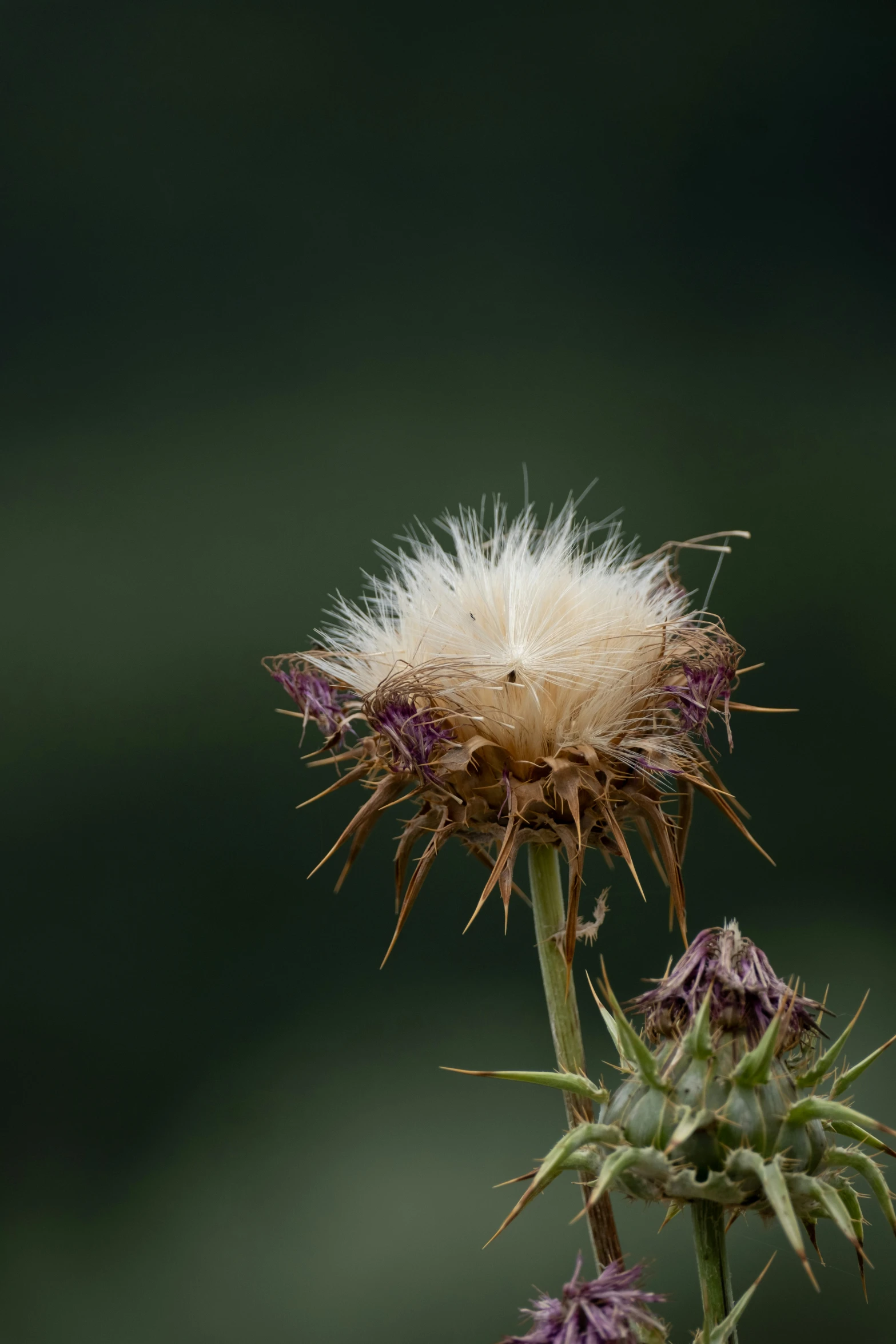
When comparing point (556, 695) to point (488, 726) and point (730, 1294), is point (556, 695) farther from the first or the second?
point (730, 1294)

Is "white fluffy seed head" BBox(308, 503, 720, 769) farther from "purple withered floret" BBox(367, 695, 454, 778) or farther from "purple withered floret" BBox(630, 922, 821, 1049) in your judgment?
"purple withered floret" BBox(630, 922, 821, 1049)

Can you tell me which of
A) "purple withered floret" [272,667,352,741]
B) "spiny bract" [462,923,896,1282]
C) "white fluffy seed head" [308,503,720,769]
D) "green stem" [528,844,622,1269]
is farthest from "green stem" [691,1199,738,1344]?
"purple withered floret" [272,667,352,741]

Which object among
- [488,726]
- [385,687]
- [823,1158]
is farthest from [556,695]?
[823,1158]

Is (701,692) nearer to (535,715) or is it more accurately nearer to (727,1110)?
(535,715)

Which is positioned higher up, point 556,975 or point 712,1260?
point 556,975

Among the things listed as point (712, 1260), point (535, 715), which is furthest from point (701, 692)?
point (712, 1260)

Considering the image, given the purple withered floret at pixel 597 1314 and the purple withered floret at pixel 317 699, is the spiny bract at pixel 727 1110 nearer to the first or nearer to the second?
the purple withered floret at pixel 597 1314

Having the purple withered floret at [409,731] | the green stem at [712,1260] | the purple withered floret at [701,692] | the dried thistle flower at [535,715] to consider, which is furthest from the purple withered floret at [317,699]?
the green stem at [712,1260]
